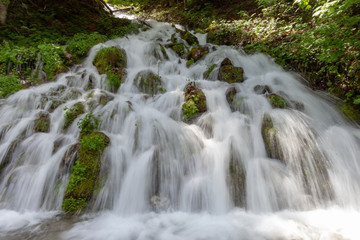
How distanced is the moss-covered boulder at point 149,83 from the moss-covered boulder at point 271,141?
132 inches

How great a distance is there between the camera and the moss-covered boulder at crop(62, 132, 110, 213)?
3.22 metres

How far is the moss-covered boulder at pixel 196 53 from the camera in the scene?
825 cm

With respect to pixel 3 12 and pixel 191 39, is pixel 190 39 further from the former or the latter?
pixel 3 12

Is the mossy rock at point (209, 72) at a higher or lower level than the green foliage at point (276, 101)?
higher

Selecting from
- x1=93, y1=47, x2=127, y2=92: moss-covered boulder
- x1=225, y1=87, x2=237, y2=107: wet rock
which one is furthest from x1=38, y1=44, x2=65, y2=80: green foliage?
x1=225, y1=87, x2=237, y2=107: wet rock

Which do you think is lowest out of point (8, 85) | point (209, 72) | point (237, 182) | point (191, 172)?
point (237, 182)

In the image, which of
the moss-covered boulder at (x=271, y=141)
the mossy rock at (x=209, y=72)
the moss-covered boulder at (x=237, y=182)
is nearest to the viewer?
the moss-covered boulder at (x=237, y=182)

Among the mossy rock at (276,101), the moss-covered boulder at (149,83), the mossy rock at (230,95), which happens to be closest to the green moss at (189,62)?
the moss-covered boulder at (149,83)

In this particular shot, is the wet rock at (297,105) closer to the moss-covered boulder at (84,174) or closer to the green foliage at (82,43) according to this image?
the moss-covered boulder at (84,174)

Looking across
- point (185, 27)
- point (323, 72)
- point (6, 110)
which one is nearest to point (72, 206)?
point (6, 110)

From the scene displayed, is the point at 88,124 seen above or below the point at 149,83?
below

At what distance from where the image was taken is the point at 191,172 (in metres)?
3.77

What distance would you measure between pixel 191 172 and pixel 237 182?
852 mm

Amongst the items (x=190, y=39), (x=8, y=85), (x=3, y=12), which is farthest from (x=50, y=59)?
(x=190, y=39)
